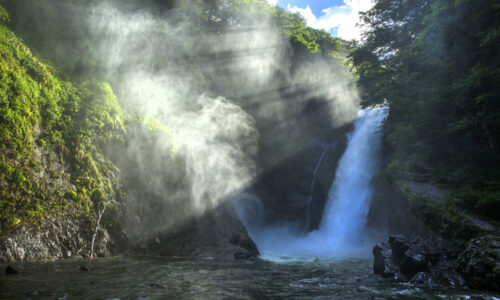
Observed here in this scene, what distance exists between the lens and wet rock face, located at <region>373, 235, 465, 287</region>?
20.2 ft

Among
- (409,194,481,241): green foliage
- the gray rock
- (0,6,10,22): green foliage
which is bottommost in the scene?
the gray rock

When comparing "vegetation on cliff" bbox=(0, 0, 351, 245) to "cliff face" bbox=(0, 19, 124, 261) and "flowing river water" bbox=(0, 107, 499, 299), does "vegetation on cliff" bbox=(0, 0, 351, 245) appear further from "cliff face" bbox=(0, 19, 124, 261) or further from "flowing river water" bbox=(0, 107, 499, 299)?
"flowing river water" bbox=(0, 107, 499, 299)

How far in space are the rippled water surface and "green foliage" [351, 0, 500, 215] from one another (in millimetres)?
5809

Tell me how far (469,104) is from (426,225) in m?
5.45

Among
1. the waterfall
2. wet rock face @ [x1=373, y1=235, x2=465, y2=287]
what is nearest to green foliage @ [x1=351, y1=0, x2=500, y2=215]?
wet rock face @ [x1=373, y1=235, x2=465, y2=287]

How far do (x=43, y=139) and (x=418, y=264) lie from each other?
31.3 feet

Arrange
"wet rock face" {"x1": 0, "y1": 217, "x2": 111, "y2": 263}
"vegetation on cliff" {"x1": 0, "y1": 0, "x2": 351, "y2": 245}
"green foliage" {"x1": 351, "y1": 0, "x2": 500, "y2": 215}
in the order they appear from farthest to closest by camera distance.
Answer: "green foliage" {"x1": 351, "y1": 0, "x2": 500, "y2": 215} → "vegetation on cliff" {"x1": 0, "y1": 0, "x2": 351, "y2": 245} → "wet rock face" {"x1": 0, "y1": 217, "x2": 111, "y2": 263}

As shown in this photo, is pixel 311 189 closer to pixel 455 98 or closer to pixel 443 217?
pixel 455 98

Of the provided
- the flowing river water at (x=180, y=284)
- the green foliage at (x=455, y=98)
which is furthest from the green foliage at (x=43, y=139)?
the green foliage at (x=455, y=98)

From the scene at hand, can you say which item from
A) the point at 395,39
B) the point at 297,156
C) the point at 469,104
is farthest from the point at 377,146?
the point at 469,104

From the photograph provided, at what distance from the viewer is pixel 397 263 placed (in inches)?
289

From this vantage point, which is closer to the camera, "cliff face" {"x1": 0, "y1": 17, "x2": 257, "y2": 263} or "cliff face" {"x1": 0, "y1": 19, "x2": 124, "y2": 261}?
"cliff face" {"x1": 0, "y1": 19, "x2": 124, "y2": 261}

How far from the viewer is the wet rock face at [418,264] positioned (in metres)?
6.15

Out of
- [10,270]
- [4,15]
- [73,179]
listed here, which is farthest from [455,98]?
[4,15]
